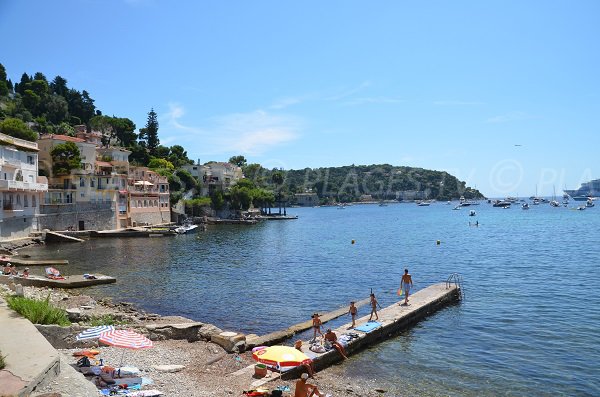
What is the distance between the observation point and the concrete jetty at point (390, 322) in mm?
17734

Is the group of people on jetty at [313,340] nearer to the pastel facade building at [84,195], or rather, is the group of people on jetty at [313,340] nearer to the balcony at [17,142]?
the balcony at [17,142]

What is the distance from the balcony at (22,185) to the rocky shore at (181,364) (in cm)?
4011

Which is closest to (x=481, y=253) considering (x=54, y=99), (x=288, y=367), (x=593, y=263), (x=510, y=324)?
(x=593, y=263)

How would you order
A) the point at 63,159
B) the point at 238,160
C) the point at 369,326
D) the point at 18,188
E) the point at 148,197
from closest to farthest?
the point at 369,326 → the point at 18,188 → the point at 63,159 → the point at 148,197 → the point at 238,160

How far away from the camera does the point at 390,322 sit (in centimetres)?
2233

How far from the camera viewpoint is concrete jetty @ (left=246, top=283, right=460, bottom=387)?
17734 millimetres

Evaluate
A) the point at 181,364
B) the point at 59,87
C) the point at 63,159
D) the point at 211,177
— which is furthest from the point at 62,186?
the point at 59,87

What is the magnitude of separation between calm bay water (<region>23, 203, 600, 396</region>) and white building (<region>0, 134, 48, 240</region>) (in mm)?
5610

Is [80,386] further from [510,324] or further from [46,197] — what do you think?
[46,197]

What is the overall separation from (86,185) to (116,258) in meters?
30.5

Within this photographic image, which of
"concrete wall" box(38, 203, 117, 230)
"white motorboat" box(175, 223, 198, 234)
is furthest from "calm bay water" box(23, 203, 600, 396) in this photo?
"white motorboat" box(175, 223, 198, 234)

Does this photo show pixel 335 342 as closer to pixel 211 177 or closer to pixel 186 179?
pixel 186 179

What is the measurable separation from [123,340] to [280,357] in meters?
5.15

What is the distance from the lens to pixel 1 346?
12625 mm
